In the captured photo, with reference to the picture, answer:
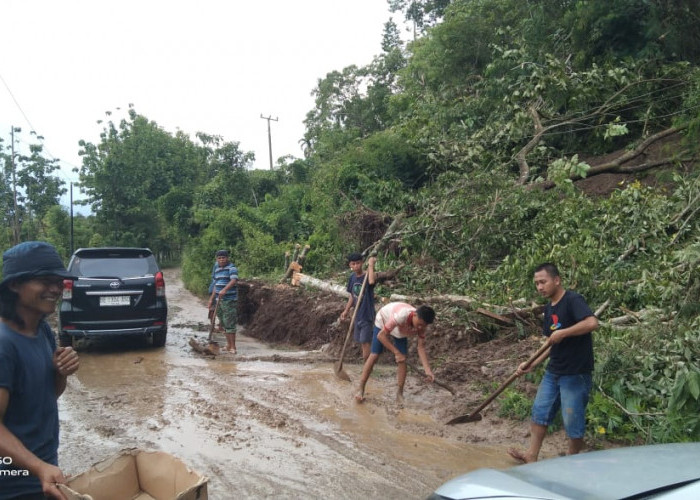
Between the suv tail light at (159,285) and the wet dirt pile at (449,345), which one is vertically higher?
the suv tail light at (159,285)

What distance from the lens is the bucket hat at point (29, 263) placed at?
2.50 meters

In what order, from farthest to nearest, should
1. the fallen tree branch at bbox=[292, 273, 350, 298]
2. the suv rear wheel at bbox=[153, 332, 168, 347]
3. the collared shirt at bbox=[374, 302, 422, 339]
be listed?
the fallen tree branch at bbox=[292, 273, 350, 298] → the suv rear wheel at bbox=[153, 332, 168, 347] → the collared shirt at bbox=[374, 302, 422, 339]

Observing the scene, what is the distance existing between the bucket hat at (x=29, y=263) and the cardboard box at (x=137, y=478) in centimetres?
98

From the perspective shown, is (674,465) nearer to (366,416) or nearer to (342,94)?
(366,416)

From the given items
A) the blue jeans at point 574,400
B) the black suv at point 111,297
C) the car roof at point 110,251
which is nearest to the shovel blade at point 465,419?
the blue jeans at point 574,400

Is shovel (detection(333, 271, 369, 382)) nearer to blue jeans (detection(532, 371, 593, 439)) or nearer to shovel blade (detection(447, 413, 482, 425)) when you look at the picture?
shovel blade (detection(447, 413, 482, 425))

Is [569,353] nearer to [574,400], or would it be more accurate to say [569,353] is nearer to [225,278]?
[574,400]

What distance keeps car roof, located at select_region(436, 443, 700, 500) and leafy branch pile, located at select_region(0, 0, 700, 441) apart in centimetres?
262

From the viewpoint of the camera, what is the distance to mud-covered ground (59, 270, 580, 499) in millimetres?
4938

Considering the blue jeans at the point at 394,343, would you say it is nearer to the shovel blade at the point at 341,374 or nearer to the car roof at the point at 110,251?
the shovel blade at the point at 341,374

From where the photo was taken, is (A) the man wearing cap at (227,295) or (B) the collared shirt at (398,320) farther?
(A) the man wearing cap at (227,295)

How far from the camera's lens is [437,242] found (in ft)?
37.4

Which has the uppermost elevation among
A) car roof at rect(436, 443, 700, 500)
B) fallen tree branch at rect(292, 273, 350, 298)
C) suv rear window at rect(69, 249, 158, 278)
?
suv rear window at rect(69, 249, 158, 278)

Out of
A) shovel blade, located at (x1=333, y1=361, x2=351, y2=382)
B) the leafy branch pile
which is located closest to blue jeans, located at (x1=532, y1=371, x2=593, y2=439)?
the leafy branch pile
